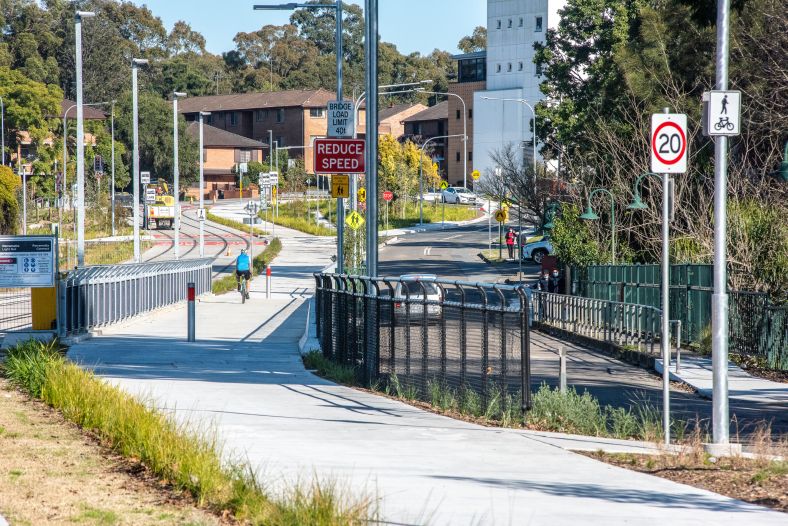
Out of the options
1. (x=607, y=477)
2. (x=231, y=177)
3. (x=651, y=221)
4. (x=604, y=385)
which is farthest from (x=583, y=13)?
(x=231, y=177)

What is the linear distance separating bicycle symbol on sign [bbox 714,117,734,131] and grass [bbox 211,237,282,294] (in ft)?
118

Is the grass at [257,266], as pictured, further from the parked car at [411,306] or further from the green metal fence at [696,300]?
the parked car at [411,306]

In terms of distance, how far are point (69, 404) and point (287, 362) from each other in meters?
8.66

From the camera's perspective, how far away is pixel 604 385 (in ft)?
64.0

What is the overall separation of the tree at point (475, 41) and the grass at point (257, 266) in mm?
97079

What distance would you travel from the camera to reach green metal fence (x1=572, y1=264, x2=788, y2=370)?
69.7ft

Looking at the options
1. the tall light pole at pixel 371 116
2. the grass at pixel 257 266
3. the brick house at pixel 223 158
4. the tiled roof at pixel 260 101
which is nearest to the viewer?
the tall light pole at pixel 371 116

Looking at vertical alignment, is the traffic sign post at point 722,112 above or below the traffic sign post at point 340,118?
below

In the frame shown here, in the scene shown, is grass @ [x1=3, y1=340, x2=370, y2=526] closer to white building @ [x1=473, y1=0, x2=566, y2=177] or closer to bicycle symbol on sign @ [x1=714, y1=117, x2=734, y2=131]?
bicycle symbol on sign @ [x1=714, y1=117, x2=734, y2=131]

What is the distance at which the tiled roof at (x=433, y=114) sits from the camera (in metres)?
126

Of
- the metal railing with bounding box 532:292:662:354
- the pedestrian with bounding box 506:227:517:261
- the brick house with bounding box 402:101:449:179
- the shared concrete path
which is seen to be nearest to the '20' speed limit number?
the shared concrete path

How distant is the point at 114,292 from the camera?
88.3 ft

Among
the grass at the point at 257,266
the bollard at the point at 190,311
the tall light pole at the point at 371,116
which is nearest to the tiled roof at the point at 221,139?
the grass at the point at 257,266

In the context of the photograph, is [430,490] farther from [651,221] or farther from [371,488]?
[651,221]
